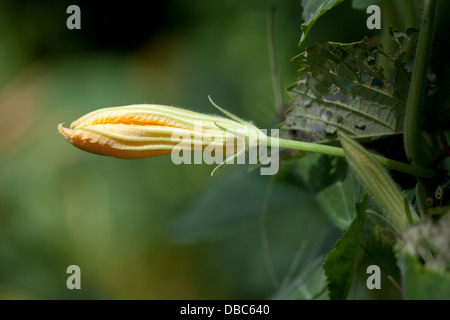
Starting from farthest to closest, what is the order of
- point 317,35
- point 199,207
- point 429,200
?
1. point 317,35
2. point 199,207
3. point 429,200

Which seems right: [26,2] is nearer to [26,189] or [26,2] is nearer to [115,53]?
[115,53]

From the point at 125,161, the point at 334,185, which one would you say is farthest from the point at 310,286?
the point at 125,161

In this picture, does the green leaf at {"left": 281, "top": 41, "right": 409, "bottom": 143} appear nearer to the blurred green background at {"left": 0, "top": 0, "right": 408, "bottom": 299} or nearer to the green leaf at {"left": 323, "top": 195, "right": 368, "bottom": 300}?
the green leaf at {"left": 323, "top": 195, "right": 368, "bottom": 300}

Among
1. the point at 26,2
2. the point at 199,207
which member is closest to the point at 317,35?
the point at 199,207

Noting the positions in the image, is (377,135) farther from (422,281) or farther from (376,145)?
(422,281)

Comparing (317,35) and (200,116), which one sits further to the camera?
(317,35)

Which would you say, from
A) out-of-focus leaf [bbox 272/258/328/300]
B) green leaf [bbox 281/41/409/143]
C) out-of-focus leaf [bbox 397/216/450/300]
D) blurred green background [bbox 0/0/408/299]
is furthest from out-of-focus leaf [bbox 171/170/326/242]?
out-of-focus leaf [bbox 397/216/450/300]
